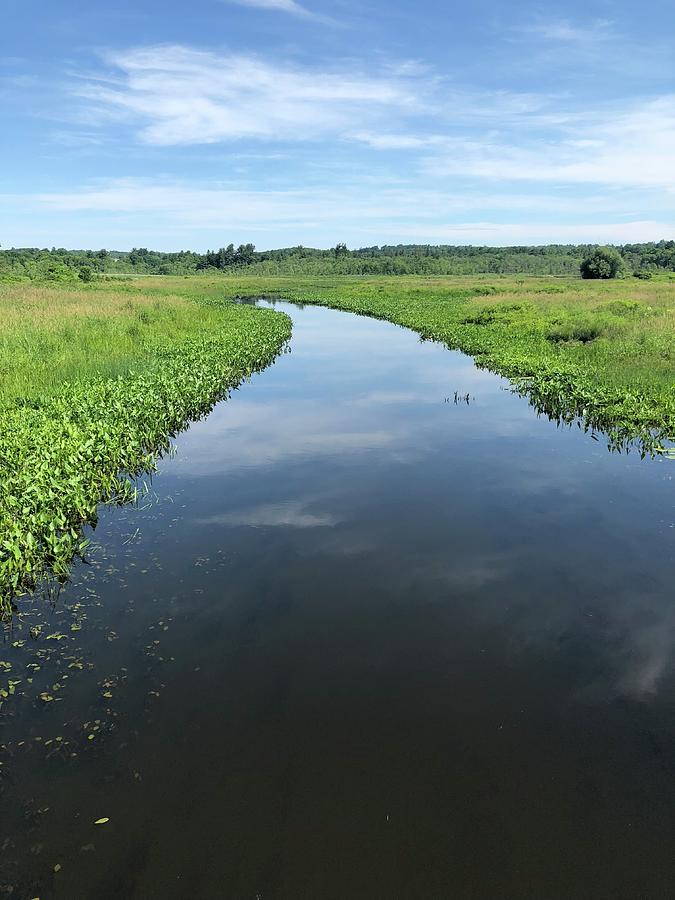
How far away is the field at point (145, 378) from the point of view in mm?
9359

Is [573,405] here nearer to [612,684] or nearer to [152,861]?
[612,684]

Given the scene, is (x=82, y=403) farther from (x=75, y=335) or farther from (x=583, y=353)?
(x=583, y=353)

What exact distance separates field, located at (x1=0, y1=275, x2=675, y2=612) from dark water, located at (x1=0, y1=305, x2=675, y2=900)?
116cm

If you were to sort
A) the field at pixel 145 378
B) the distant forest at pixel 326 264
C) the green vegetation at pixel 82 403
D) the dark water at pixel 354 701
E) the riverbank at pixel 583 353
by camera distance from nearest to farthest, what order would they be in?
the dark water at pixel 354 701 < the green vegetation at pixel 82 403 < the field at pixel 145 378 < the riverbank at pixel 583 353 < the distant forest at pixel 326 264

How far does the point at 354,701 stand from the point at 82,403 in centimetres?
1127

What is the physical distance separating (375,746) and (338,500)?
6.17 meters

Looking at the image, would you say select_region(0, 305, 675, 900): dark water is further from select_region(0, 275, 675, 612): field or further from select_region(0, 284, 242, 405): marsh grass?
select_region(0, 284, 242, 405): marsh grass

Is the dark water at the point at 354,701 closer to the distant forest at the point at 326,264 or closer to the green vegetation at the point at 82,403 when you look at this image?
the green vegetation at the point at 82,403

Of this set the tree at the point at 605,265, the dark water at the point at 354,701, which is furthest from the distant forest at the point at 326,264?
the dark water at the point at 354,701

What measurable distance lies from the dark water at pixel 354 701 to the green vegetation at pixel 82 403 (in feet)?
2.76

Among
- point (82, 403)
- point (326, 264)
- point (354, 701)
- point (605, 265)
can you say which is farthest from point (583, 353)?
point (326, 264)

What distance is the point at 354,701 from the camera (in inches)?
219

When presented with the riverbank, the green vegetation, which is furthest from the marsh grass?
the riverbank

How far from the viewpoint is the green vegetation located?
27.9 ft
